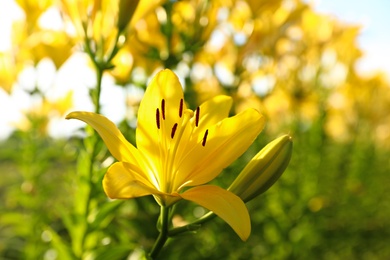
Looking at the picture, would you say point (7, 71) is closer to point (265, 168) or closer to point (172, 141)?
point (172, 141)

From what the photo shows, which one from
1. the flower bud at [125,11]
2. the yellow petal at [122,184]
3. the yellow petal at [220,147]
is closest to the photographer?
the yellow petal at [122,184]

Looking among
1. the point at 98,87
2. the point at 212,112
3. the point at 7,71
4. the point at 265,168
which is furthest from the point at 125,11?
the point at 7,71

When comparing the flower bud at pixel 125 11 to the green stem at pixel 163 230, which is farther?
the flower bud at pixel 125 11

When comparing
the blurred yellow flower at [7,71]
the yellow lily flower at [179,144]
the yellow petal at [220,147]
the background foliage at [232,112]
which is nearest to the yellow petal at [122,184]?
the yellow lily flower at [179,144]

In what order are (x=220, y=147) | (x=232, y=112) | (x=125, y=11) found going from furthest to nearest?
Result: 1. (x=232, y=112)
2. (x=125, y=11)
3. (x=220, y=147)

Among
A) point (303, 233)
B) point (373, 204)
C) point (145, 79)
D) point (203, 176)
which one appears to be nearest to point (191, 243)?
point (145, 79)

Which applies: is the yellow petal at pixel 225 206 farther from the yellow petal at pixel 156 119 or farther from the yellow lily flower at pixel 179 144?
the yellow petal at pixel 156 119
